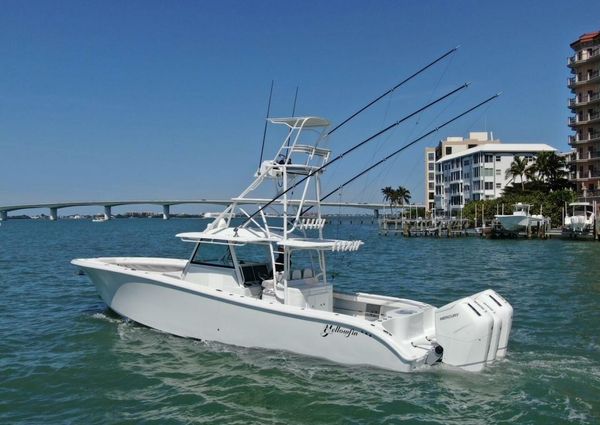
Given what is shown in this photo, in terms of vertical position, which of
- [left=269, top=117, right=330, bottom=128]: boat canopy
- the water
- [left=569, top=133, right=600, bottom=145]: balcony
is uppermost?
[left=569, top=133, right=600, bottom=145]: balcony

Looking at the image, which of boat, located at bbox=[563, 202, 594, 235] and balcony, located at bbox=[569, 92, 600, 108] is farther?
balcony, located at bbox=[569, 92, 600, 108]

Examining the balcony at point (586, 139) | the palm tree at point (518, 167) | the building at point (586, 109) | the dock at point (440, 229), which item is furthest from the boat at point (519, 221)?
the palm tree at point (518, 167)

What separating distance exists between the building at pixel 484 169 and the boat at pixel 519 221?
2123cm

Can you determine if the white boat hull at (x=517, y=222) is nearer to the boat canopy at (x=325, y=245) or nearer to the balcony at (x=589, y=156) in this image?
the balcony at (x=589, y=156)

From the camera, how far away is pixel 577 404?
8562mm

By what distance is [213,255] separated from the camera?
12.4 meters

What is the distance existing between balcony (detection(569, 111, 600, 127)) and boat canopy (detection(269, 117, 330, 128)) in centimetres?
6443

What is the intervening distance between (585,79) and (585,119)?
4869mm

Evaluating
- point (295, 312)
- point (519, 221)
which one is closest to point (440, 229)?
point (519, 221)

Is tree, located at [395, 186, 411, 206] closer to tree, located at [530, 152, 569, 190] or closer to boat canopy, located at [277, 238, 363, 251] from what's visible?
tree, located at [530, 152, 569, 190]

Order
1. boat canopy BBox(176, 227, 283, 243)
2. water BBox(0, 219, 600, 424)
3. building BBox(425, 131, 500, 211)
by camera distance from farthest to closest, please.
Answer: building BBox(425, 131, 500, 211) → boat canopy BBox(176, 227, 283, 243) → water BBox(0, 219, 600, 424)

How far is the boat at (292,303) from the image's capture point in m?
9.66

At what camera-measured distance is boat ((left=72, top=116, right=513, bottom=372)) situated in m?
9.66

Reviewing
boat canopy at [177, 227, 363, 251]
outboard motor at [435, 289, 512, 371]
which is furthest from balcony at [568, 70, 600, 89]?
outboard motor at [435, 289, 512, 371]
